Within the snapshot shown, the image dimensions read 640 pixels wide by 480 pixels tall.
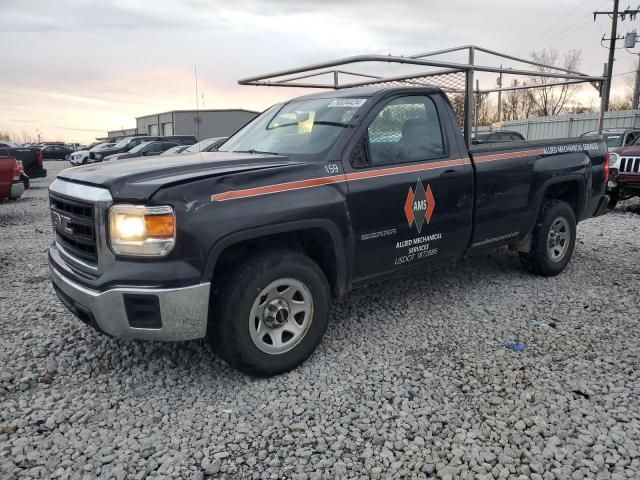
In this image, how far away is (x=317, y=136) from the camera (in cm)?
377

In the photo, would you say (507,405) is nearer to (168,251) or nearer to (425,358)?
(425,358)

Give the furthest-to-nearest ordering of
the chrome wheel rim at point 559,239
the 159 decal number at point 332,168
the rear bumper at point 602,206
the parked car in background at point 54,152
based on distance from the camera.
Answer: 1. the parked car in background at point 54,152
2. the rear bumper at point 602,206
3. the chrome wheel rim at point 559,239
4. the 159 decal number at point 332,168

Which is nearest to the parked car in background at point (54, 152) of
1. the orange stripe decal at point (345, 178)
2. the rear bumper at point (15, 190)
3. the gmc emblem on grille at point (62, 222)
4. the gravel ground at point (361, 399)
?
the rear bumper at point (15, 190)

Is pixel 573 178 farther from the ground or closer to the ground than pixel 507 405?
farther from the ground

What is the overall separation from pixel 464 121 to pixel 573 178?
1647 millimetres

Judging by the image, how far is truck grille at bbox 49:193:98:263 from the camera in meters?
3.04

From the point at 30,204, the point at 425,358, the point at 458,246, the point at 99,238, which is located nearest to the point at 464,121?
the point at 458,246

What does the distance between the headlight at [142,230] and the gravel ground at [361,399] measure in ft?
3.30

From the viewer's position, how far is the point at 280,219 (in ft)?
10.4

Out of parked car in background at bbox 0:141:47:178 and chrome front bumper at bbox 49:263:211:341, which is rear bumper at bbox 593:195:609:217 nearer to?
chrome front bumper at bbox 49:263:211:341

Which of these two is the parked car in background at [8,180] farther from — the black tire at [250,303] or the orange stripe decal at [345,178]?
the orange stripe decal at [345,178]

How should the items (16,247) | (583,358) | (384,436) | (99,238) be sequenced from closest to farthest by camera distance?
(384,436) → (99,238) → (583,358) → (16,247)

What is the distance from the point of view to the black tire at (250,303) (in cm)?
308

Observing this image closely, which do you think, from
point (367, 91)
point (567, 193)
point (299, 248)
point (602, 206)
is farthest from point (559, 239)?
point (299, 248)
